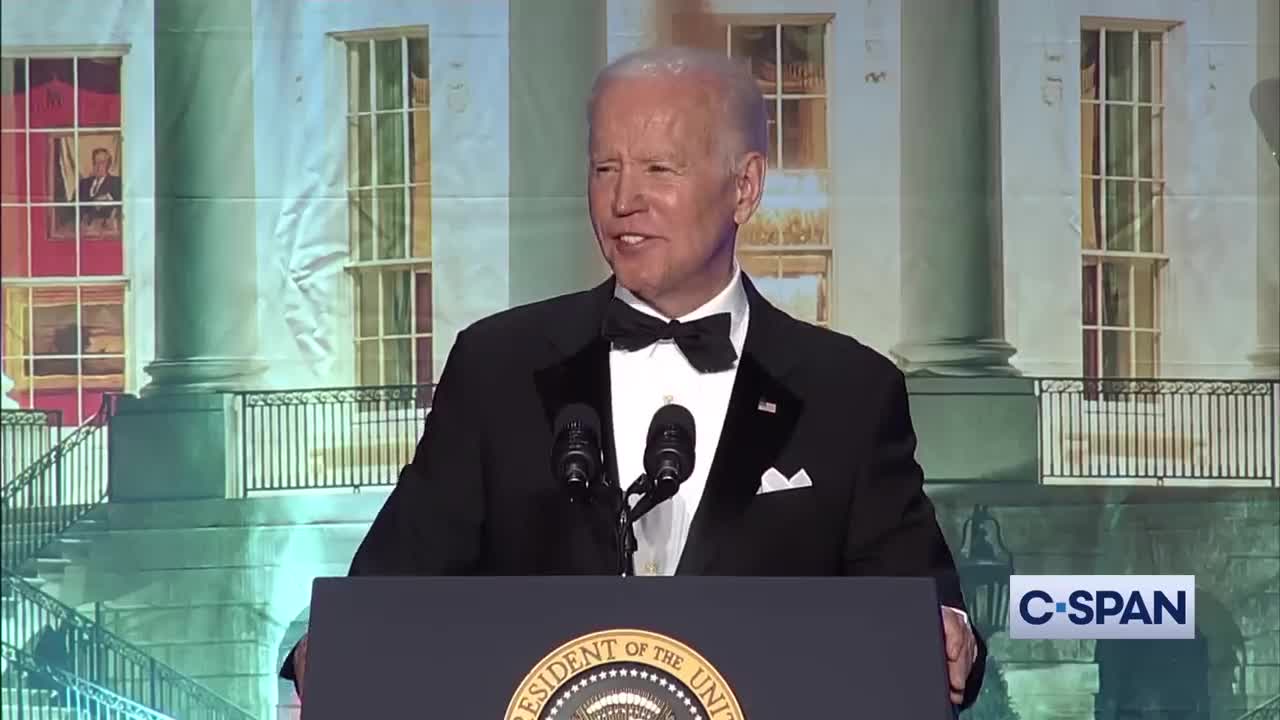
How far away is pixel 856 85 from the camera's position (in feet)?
14.4

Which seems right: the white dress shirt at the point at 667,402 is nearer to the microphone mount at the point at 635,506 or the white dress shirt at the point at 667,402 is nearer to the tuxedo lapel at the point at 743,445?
the tuxedo lapel at the point at 743,445

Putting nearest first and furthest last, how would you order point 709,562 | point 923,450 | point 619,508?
point 619,508
point 709,562
point 923,450

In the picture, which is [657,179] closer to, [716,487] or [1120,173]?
[716,487]

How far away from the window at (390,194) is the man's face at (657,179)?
2.03 metres

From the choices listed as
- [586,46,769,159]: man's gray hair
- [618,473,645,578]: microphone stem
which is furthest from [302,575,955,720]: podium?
[586,46,769,159]: man's gray hair

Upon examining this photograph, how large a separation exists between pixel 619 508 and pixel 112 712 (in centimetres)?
288

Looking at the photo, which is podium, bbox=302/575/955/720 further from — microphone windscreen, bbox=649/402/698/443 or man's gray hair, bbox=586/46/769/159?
man's gray hair, bbox=586/46/769/159

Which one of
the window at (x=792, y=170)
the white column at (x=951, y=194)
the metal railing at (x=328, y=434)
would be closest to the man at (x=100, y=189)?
the metal railing at (x=328, y=434)

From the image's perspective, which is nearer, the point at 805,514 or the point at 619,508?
the point at 619,508

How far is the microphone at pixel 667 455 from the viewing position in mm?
1831

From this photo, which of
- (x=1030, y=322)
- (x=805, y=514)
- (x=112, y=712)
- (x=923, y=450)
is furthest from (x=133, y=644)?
(x=805, y=514)

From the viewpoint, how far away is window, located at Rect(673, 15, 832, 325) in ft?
14.4

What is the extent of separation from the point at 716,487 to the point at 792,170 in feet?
7.03

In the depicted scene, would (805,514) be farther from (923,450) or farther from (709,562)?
(923,450)
